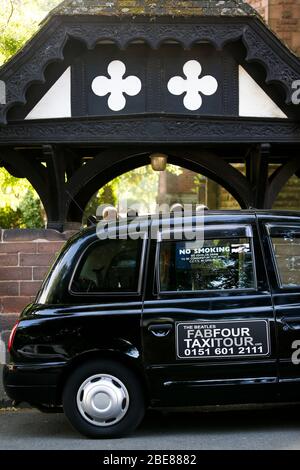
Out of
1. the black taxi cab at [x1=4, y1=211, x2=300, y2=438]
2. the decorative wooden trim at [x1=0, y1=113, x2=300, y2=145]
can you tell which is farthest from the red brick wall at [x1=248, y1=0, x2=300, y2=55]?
the black taxi cab at [x1=4, y1=211, x2=300, y2=438]

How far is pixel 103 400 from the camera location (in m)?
6.51

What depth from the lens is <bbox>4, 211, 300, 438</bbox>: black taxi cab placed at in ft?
21.4

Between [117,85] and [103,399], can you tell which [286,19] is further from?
[103,399]

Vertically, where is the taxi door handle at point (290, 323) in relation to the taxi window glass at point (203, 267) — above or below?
below

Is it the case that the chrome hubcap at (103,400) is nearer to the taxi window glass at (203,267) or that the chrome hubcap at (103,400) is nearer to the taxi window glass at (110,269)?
the taxi window glass at (110,269)

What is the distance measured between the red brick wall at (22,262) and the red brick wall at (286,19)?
7569 millimetres

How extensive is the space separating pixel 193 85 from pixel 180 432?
4.60 metres

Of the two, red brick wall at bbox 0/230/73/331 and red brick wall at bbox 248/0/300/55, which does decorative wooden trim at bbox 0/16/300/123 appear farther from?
red brick wall at bbox 248/0/300/55

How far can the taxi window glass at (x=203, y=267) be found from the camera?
6.66 metres

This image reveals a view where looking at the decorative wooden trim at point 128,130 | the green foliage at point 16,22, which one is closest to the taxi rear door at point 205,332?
the decorative wooden trim at point 128,130

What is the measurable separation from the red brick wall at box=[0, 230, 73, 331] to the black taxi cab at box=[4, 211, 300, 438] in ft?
10.3

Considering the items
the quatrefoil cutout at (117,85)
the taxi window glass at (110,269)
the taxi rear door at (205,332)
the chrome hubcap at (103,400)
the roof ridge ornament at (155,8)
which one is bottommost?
the chrome hubcap at (103,400)

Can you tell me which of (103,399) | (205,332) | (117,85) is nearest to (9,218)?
(117,85)
